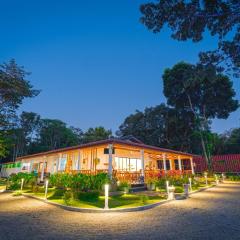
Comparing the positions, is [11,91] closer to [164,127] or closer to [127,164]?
[127,164]

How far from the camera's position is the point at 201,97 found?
34594mm

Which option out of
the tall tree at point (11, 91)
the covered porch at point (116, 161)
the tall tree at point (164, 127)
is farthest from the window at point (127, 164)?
the tall tree at point (164, 127)

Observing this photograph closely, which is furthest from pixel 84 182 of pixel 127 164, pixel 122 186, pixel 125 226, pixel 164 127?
pixel 164 127

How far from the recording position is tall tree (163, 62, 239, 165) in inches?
1309

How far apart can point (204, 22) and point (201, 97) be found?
86.1 ft

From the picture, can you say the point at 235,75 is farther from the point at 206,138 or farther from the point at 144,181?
the point at 206,138

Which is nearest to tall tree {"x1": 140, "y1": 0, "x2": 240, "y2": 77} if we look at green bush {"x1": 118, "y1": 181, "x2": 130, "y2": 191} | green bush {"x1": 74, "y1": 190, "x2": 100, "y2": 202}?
green bush {"x1": 118, "y1": 181, "x2": 130, "y2": 191}

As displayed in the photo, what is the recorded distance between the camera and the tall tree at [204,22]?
33.3 ft

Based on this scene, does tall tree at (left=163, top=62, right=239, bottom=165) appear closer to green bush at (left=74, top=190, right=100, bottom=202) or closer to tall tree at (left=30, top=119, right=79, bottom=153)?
green bush at (left=74, top=190, right=100, bottom=202)

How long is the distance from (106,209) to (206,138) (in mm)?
30838

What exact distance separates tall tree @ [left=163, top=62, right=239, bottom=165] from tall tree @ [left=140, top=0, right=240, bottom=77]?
865 inches

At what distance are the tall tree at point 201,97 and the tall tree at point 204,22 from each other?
72.1ft

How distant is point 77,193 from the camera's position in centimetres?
1030

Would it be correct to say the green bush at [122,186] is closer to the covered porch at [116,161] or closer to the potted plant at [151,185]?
the covered porch at [116,161]
